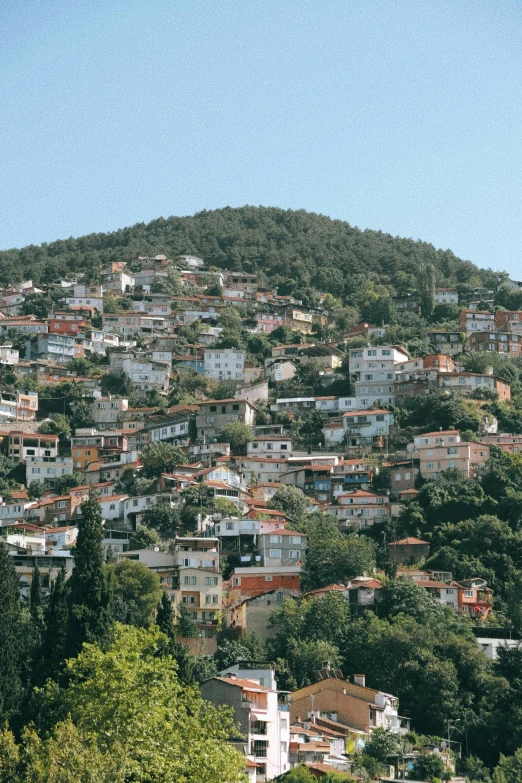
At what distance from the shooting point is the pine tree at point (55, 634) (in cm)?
5247

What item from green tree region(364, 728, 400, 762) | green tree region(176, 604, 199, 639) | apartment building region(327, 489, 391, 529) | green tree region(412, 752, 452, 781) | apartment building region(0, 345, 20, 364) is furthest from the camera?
apartment building region(0, 345, 20, 364)

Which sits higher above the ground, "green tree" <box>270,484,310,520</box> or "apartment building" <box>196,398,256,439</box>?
"apartment building" <box>196,398,256,439</box>

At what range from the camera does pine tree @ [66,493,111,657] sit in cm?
5347

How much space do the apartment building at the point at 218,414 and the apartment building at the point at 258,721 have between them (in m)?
39.7

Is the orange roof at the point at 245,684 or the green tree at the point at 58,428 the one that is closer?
the orange roof at the point at 245,684

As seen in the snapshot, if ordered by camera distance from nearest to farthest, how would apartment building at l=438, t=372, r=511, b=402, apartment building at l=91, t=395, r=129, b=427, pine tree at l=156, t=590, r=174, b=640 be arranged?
1. pine tree at l=156, t=590, r=174, b=640
2. apartment building at l=438, t=372, r=511, b=402
3. apartment building at l=91, t=395, r=129, b=427

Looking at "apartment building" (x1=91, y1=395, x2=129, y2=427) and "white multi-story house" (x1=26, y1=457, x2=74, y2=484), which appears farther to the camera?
"apartment building" (x1=91, y1=395, x2=129, y2=427)

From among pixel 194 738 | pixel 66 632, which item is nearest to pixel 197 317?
pixel 66 632

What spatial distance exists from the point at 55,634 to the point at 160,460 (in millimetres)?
34130

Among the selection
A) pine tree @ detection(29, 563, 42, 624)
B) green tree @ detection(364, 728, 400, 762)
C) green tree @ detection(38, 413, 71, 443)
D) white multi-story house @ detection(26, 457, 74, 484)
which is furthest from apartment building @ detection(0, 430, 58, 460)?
green tree @ detection(364, 728, 400, 762)

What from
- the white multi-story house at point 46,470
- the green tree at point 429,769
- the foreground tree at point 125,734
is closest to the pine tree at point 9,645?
the foreground tree at point 125,734

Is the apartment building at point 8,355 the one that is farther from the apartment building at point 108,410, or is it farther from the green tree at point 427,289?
the green tree at point 427,289

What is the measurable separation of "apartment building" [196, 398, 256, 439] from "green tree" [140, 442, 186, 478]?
577 cm

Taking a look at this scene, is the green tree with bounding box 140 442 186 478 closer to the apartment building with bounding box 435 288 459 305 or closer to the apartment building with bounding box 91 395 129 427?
the apartment building with bounding box 91 395 129 427
